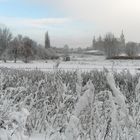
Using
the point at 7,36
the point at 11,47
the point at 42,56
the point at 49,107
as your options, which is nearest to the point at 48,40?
the point at 7,36

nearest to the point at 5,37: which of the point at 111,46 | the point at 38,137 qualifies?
the point at 111,46

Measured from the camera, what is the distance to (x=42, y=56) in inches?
2699

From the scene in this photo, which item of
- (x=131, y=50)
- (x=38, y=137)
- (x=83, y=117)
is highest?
(x=131, y=50)

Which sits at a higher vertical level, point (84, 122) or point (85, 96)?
point (85, 96)

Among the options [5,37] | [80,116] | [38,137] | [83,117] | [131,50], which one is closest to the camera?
[80,116]

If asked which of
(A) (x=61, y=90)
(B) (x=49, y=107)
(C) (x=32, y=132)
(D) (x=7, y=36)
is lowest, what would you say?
(C) (x=32, y=132)

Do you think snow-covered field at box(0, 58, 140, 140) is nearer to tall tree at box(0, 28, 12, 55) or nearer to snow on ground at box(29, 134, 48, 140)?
snow on ground at box(29, 134, 48, 140)

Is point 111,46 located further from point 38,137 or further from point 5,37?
point 38,137

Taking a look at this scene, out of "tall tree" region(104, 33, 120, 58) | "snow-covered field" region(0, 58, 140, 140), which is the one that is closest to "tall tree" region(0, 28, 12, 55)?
"tall tree" region(104, 33, 120, 58)

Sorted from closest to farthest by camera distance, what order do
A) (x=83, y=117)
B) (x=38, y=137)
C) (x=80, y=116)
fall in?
(x=80, y=116) < (x=83, y=117) < (x=38, y=137)

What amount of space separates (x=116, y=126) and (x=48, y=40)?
5545 inches

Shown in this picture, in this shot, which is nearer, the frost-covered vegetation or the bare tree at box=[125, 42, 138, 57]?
the frost-covered vegetation

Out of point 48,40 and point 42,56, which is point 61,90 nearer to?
point 42,56

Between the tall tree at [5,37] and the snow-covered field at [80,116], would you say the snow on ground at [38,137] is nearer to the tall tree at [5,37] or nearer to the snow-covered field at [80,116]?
the snow-covered field at [80,116]
